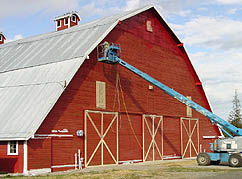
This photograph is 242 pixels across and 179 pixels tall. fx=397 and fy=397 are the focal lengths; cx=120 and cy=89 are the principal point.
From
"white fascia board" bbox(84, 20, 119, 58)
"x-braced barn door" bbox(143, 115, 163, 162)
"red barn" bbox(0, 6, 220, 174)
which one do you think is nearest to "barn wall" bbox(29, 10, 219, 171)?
"red barn" bbox(0, 6, 220, 174)

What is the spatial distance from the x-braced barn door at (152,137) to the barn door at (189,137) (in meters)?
3.29

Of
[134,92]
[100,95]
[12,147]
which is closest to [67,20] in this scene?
[134,92]

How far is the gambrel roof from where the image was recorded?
76.4ft

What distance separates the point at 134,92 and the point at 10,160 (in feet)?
37.6

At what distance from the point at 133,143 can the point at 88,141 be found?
15.9ft

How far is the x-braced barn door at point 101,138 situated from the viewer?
86.5 feet

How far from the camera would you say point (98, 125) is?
27234mm

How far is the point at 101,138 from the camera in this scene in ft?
89.5

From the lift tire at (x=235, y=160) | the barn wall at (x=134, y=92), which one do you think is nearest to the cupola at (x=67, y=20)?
the barn wall at (x=134, y=92)

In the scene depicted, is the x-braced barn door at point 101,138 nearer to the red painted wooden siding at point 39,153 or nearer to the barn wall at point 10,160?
the red painted wooden siding at point 39,153

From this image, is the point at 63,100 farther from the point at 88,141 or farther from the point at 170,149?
the point at 170,149

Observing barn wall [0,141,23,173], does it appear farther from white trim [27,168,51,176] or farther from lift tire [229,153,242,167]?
lift tire [229,153,242,167]

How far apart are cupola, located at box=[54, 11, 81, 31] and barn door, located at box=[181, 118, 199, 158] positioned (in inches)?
643

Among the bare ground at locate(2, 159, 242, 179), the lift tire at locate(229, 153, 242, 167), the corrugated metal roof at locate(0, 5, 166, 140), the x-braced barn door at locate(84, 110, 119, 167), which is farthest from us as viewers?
the x-braced barn door at locate(84, 110, 119, 167)
